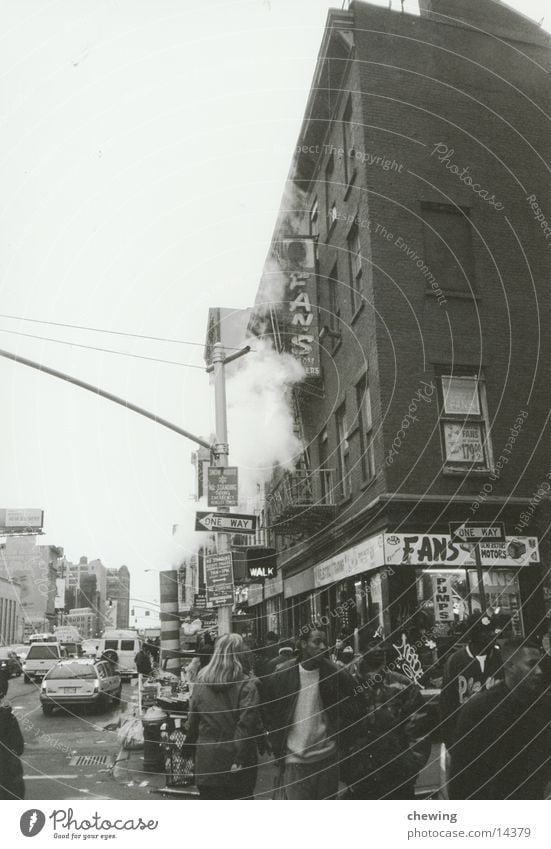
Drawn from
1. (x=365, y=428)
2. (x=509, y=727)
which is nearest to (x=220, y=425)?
(x=365, y=428)

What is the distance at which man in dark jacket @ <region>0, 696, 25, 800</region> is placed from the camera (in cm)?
577

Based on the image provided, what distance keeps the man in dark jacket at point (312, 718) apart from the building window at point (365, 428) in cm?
859

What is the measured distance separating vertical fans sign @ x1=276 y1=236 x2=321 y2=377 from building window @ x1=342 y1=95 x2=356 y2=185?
2.56m

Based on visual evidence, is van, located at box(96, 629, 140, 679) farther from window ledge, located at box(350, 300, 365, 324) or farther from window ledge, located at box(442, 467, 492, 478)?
window ledge, located at box(442, 467, 492, 478)

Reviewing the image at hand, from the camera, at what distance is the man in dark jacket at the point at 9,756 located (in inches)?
227

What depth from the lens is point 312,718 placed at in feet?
19.4
